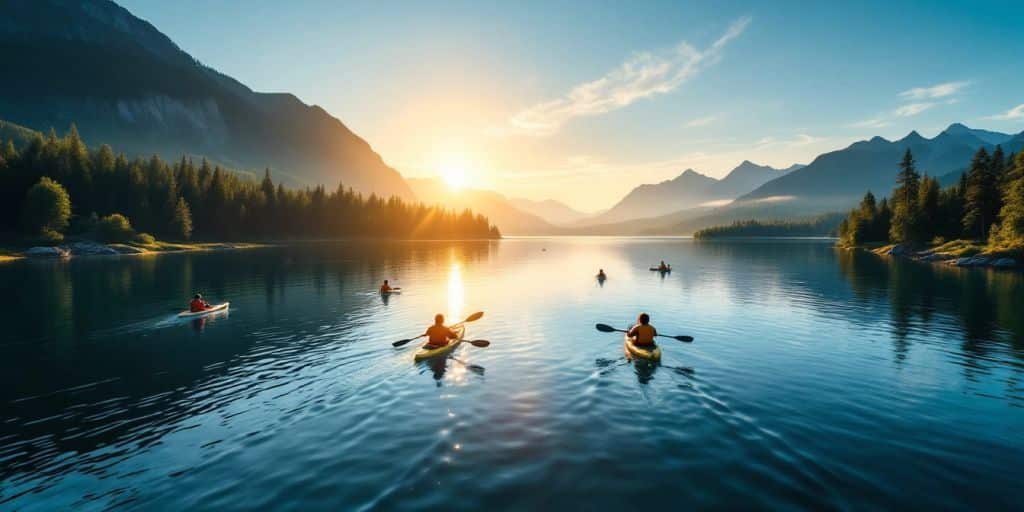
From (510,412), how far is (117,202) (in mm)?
167540

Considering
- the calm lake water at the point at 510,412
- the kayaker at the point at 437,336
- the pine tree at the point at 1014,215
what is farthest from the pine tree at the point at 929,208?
the kayaker at the point at 437,336

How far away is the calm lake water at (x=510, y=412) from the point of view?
12.5 meters

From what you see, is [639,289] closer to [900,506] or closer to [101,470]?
[900,506]

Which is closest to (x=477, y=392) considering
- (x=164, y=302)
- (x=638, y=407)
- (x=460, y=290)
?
(x=638, y=407)

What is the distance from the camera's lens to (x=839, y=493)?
40.3 ft

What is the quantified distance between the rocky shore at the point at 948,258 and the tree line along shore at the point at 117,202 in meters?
190

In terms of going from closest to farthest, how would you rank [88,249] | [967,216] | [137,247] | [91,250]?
1. [967,216]
2. [88,249]
3. [91,250]
4. [137,247]

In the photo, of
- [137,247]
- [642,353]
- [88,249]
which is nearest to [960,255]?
[642,353]

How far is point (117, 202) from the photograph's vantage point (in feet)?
438

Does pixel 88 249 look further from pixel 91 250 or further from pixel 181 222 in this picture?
pixel 181 222

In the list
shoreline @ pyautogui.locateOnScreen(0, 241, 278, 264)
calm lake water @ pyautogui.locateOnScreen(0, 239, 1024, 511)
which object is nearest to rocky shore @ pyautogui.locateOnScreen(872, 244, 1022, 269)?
calm lake water @ pyautogui.locateOnScreen(0, 239, 1024, 511)

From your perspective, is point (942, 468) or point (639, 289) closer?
point (942, 468)

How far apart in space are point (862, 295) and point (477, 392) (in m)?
52.3

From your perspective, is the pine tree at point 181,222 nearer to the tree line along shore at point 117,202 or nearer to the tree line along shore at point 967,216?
the tree line along shore at point 117,202
